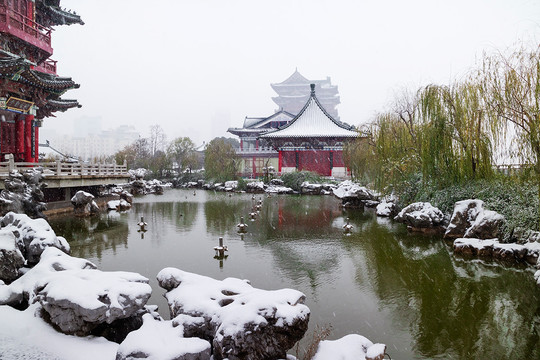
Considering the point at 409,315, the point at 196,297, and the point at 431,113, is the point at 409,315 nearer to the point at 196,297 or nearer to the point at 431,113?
the point at 196,297

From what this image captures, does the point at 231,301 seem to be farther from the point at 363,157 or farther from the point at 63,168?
the point at 363,157

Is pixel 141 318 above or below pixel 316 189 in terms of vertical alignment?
below

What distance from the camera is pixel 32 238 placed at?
6586 millimetres

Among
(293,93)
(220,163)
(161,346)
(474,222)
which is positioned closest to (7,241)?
(161,346)

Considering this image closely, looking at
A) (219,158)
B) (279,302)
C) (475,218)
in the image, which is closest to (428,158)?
(475,218)

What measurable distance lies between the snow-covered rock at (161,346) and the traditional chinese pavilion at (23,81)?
12.8 meters

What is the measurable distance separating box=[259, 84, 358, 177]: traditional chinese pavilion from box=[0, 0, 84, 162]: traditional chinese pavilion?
16.1 m

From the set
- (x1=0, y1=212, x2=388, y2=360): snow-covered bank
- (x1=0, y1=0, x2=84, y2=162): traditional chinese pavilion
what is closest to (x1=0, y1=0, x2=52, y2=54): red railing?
(x1=0, y1=0, x2=84, y2=162): traditional chinese pavilion

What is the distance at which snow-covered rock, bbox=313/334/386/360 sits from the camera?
3621 mm

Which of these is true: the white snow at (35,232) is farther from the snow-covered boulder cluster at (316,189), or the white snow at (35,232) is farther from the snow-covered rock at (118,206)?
the snow-covered boulder cluster at (316,189)

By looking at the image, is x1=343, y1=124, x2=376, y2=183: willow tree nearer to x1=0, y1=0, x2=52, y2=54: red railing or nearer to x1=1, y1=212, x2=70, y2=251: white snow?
x1=1, y1=212, x2=70, y2=251: white snow

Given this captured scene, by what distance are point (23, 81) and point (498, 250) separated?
54.0 feet

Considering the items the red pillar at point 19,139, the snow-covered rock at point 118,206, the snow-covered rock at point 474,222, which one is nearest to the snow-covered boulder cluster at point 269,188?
the snow-covered rock at point 118,206

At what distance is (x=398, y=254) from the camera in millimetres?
8859
